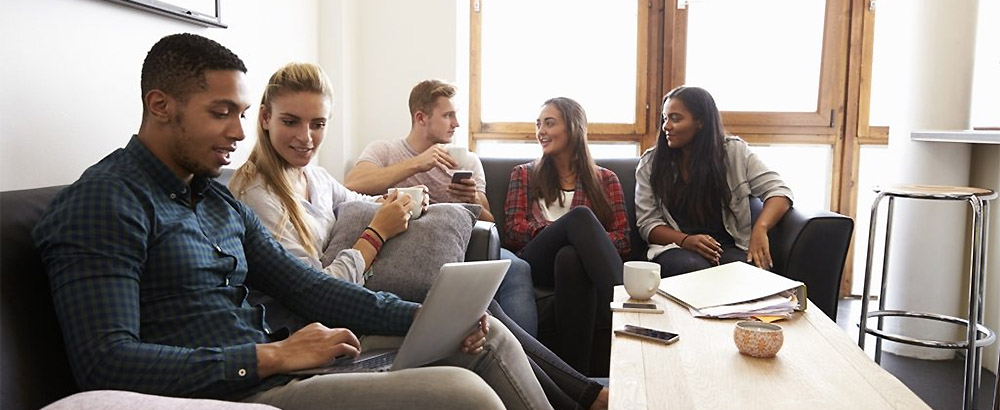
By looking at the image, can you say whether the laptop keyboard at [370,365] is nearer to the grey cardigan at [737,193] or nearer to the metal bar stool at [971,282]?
the grey cardigan at [737,193]

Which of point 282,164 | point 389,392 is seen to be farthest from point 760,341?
point 282,164

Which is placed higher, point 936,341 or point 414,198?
point 414,198

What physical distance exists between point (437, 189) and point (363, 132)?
0.87 m

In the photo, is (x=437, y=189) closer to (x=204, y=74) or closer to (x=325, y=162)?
(x=325, y=162)

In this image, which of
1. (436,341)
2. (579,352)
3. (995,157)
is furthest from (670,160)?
(436,341)

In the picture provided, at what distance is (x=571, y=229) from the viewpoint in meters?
2.73

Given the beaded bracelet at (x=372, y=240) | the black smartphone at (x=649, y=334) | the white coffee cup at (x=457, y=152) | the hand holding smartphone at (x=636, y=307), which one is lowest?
the hand holding smartphone at (x=636, y=307)

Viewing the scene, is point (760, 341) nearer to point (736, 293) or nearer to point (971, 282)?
point (736, 293)

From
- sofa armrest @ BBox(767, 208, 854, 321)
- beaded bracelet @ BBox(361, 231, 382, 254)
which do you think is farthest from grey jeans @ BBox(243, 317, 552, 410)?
sofa armrest @ BBox(767, 208, 854, 321)

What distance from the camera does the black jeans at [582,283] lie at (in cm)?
265

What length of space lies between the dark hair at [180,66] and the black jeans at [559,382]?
93cm

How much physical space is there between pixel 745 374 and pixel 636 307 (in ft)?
1.62

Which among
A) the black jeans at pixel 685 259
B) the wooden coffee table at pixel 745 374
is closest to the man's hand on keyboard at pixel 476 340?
the wooden coffee table at pixel 745 374

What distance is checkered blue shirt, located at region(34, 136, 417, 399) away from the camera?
119 cm
